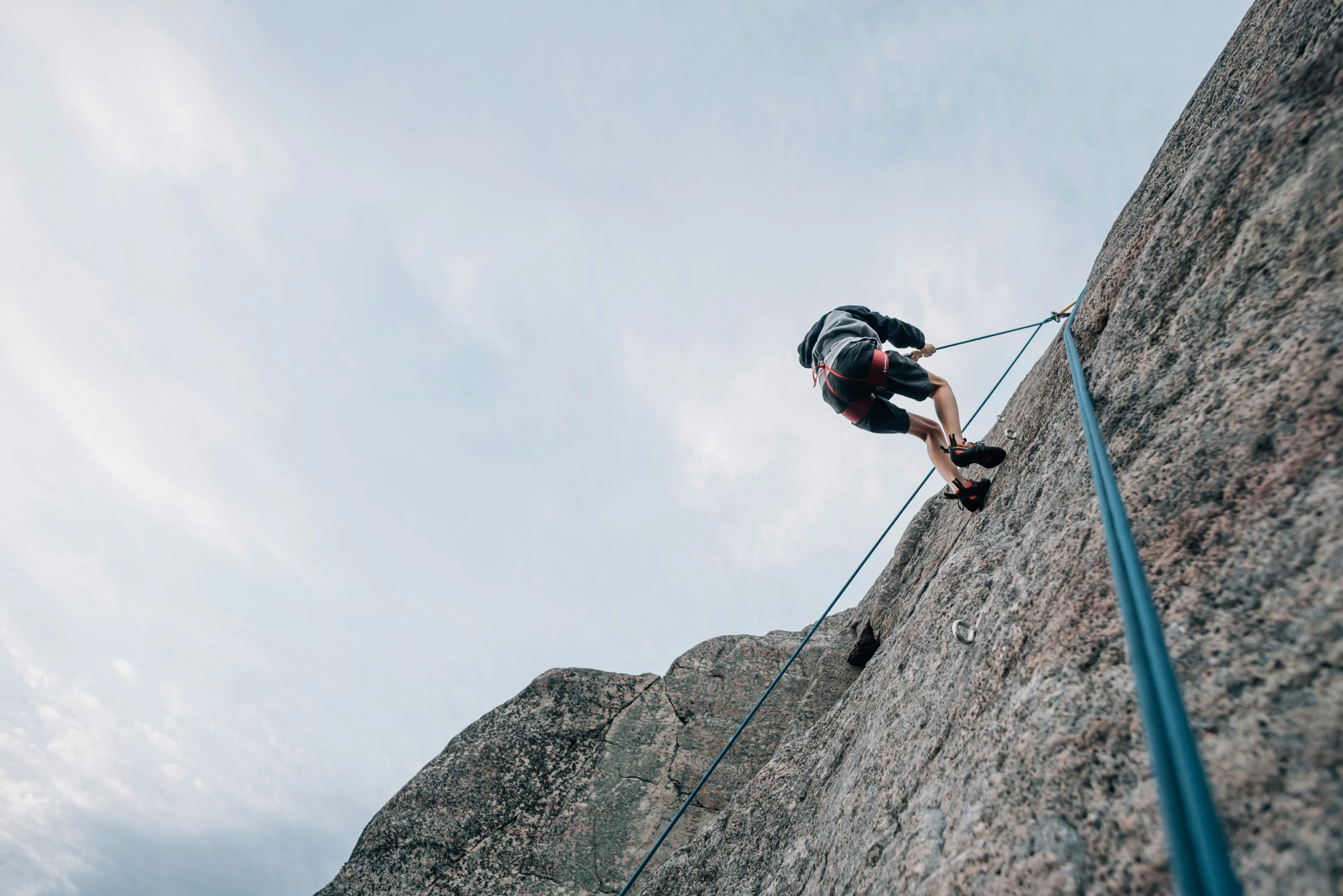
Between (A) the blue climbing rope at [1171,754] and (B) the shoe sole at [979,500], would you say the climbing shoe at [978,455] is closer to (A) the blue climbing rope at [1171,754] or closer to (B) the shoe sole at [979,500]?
(B) the shoe sole at [979,500]

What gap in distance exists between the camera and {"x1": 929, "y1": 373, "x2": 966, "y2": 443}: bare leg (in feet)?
17.6

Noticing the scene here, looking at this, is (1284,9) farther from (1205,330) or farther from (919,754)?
(919,754)

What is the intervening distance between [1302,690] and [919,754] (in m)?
1.72

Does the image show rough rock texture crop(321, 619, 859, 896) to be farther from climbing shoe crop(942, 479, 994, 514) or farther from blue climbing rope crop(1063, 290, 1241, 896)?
blue climbing rope crop(1063, 290, 1241, 896)

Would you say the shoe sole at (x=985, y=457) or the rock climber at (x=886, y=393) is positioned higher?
the rock climber at (x=886, y=393)

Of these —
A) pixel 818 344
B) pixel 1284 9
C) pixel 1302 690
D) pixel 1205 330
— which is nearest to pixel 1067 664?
pixel 1302 690

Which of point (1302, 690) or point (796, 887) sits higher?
point (1302, 690)

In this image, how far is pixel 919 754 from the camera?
2908 mm

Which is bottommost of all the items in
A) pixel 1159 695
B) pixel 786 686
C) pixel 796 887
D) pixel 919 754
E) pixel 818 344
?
pixel 796 887

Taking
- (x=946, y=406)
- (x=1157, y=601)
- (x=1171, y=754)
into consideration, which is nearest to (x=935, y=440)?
(x=946, y=406)

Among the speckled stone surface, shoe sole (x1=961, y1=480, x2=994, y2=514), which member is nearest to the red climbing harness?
shoe sole (x1=961, y1=480, x2=994, y2=514)

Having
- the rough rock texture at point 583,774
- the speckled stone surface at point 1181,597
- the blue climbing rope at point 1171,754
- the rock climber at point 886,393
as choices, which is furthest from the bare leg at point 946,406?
the blue climbing rope at point 1171,754

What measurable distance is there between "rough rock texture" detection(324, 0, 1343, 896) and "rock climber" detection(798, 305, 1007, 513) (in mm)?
356

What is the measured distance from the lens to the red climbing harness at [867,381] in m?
5.33
